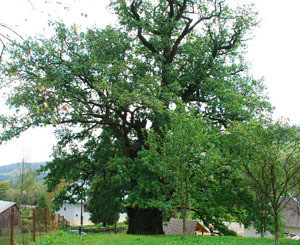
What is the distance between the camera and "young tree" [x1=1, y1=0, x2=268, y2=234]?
15953mm

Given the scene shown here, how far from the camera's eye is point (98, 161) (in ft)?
67.5

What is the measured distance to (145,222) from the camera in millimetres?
19609

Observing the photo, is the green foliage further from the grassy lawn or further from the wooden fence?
the grassy lawn

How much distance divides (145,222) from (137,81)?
9.45 meters

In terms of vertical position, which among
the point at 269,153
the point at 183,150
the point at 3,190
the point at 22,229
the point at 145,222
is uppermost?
the point at 183,150

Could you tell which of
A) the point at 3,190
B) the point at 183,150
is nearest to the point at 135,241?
the point at 183,150

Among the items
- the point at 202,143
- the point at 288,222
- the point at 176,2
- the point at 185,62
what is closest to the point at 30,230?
the point at 202,143

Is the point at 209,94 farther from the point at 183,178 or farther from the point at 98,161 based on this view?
the point at 98,161

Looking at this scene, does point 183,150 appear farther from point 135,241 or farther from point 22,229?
point 22,229

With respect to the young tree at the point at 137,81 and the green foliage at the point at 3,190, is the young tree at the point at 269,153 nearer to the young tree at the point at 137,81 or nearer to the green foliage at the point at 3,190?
the young tree at the point at 137,81

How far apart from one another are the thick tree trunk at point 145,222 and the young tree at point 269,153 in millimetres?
8958

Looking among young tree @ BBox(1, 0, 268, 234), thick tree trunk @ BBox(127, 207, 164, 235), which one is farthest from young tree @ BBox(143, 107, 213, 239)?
thick tree trunk @ BBox(127, 207, 164, 235)

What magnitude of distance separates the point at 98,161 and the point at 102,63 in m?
7.23

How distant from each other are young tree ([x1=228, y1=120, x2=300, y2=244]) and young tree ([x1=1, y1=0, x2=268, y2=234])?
4.80m
